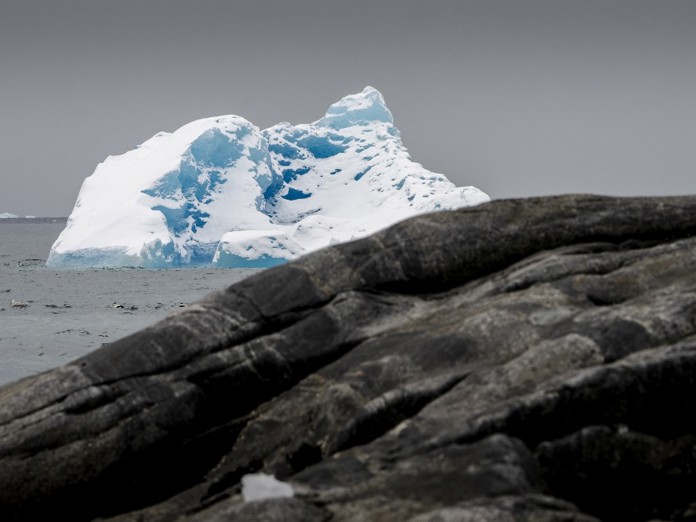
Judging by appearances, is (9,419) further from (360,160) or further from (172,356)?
(360,160)

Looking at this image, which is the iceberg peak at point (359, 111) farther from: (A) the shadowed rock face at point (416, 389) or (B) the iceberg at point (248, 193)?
(A) the shadowed rock face at point (416, 389)

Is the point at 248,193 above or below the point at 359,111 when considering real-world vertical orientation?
below

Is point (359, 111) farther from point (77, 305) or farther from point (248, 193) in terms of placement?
point (77, 305)

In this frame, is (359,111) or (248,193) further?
(359,111)

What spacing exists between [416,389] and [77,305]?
130 feet

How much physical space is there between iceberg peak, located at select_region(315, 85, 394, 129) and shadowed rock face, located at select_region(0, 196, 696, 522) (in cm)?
Result: 6471

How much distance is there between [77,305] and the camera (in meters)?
43.3

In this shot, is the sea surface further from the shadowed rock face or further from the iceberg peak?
the iceberg peak

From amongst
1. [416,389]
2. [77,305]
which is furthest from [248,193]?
[416,389]

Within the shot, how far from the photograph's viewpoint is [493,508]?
4699 mm

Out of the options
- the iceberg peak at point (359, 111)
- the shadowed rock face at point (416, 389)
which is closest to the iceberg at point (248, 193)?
the iceberg peak at point (359, 111)

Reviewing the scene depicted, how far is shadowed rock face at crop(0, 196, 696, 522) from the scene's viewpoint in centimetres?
557

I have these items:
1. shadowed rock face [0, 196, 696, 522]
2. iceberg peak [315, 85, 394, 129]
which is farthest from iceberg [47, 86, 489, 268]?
shadowed rock face [0, 196, 696, 522]

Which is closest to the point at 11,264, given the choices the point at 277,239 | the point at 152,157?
the point at 152,157
